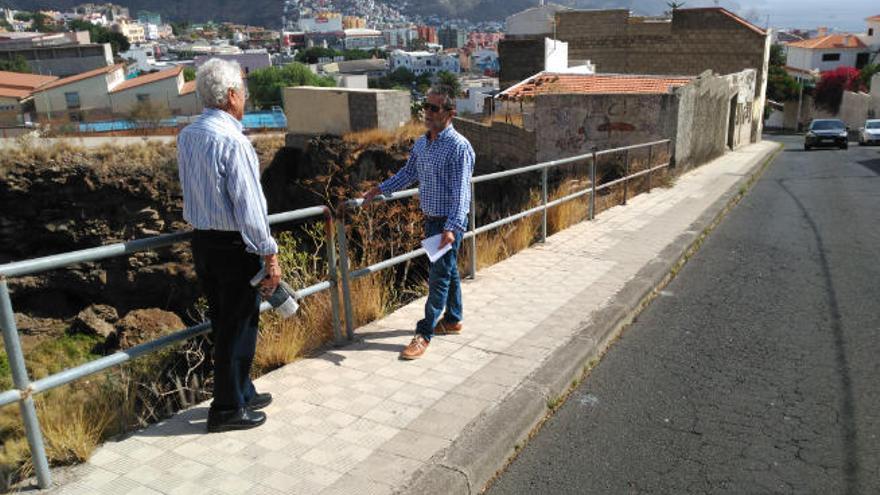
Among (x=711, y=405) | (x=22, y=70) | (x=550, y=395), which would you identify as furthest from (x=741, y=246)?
(x=22, y=70)

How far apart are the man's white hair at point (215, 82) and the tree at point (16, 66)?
104003 millimetres

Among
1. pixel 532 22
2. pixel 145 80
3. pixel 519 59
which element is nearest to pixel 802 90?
pixel 532 22

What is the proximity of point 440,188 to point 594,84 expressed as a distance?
1792 cm

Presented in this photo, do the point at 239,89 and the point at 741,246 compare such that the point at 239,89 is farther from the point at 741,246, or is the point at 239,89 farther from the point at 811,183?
the point at 811,183

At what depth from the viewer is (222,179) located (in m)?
3.24

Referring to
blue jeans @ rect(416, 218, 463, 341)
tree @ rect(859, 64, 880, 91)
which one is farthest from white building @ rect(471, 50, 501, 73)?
blue jeans @ rect(416, 218, 463, 341)

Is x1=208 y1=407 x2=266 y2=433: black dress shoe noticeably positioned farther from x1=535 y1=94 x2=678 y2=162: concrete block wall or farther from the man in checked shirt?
x1=535 y1=94 x2=678 y2=162: concrete block wall

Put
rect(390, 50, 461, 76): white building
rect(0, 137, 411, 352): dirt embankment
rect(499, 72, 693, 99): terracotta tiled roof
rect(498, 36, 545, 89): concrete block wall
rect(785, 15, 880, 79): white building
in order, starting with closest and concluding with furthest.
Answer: rect(499, 72, 693, 99): terracotta tiled roof, rect(0, 137, 411, 352): dirt embankment, rect(498, 36, 545, 89): concrete block wall, rect(785, 15, 880, 79): white building, rect(390, 50, 461, 76): white building

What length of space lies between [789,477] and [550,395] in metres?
1.38

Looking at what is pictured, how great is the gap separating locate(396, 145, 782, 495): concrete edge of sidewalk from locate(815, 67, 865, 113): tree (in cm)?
6577

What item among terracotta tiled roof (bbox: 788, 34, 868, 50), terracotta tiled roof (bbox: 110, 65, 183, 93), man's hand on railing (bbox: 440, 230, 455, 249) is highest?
terracotta tiled roof (bbox: 788, 34, 868, 50)

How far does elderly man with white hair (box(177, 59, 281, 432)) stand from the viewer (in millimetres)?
3230

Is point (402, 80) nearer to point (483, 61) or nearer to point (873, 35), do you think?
point (483, 61)

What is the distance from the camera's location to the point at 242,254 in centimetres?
344
